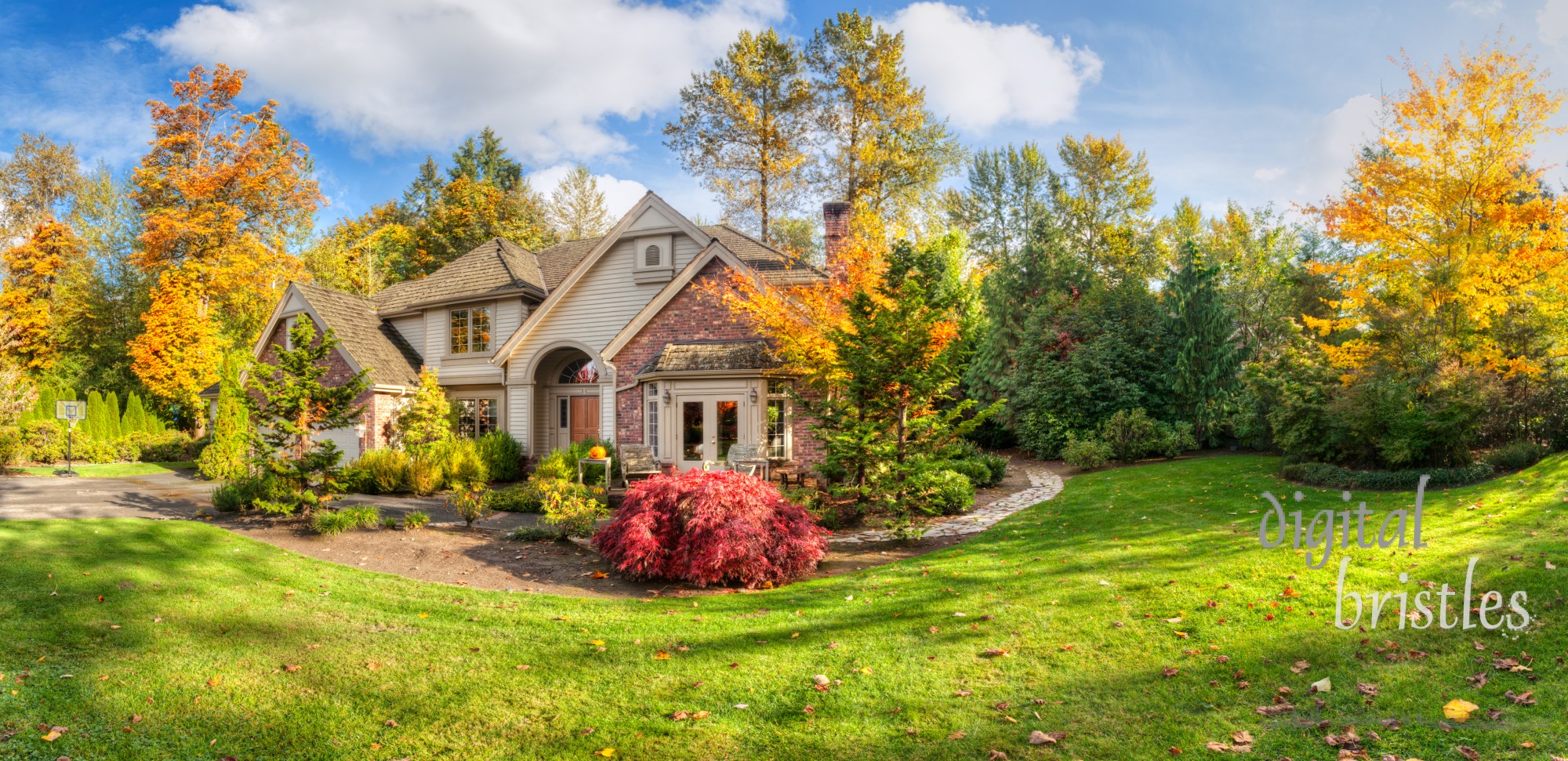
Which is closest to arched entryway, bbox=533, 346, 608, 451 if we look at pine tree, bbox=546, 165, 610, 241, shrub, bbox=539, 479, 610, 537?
shrub, bbox=539, 479, 610, 537

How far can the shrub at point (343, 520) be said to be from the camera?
10812 mm

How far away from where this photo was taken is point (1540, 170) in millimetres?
13398

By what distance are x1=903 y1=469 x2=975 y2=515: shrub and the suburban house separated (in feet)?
14.0

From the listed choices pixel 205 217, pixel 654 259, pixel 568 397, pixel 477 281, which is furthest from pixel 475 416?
pixel 205 217

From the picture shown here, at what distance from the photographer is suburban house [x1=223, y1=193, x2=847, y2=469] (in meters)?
16.5

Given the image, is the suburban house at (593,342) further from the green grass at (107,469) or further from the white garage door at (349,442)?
the green grass at (107,469)

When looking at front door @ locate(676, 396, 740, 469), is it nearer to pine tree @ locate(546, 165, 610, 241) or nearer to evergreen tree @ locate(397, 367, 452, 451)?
evergreen tree @ locate(397, 367, 452, 451)

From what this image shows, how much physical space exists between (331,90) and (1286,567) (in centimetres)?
1809

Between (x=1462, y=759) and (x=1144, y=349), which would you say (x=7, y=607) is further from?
(x=1144, y=349)

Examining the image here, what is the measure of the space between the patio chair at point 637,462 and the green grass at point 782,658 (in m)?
7.27

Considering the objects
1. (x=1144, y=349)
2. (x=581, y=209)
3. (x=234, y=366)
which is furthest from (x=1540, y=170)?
(x=581, y=209)

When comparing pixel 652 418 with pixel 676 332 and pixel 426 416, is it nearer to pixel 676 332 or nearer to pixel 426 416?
pixel 676 332

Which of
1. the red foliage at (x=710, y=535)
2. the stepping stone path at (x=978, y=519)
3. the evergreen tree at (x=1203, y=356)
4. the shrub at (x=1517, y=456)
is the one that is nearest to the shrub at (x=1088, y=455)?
the stepping stone path at (x=978, y=519)

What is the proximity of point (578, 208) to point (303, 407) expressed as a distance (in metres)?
30.5
